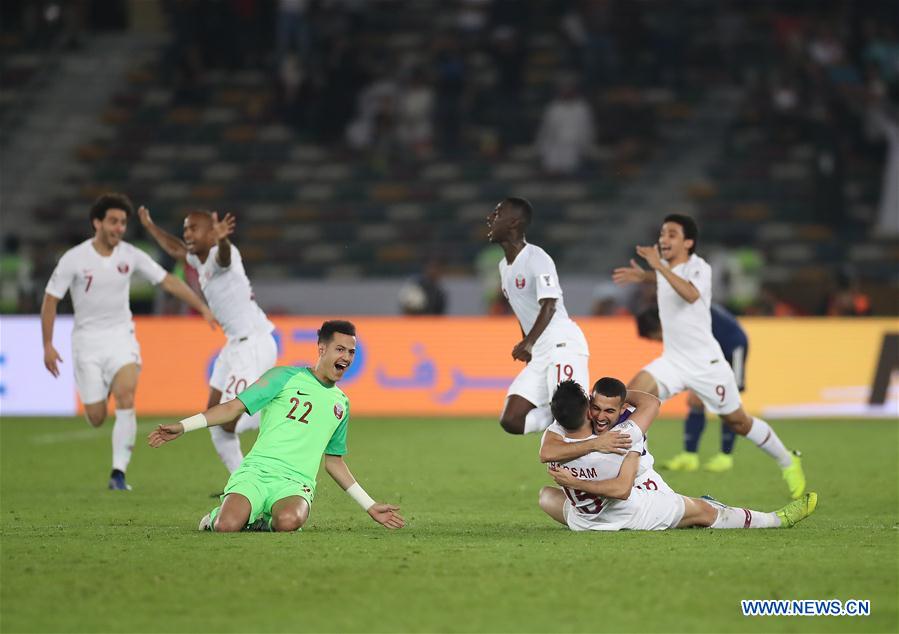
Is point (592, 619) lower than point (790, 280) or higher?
higher

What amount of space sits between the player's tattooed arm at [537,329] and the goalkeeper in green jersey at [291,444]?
177 centimetres

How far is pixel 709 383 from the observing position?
11578 mm

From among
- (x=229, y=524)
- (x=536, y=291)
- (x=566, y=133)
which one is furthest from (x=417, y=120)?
(x=229, y=524)

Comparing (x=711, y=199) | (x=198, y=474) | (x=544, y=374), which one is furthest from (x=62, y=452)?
(x=711, y=199)

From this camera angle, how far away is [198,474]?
42.0 ft

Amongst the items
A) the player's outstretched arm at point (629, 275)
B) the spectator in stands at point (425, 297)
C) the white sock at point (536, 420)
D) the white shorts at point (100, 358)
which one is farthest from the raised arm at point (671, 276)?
the spectator in stands at point (425, 297)

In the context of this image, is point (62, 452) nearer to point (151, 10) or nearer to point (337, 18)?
point (337, 18)

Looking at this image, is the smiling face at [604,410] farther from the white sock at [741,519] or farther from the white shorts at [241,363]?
the white shorts at [241,363]

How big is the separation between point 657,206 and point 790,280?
3449 millimetres

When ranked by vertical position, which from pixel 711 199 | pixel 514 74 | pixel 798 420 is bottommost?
pixel 798 420

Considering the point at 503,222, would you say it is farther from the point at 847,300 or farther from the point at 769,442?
the point at 847,300

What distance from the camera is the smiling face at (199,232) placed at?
10992 millimetres

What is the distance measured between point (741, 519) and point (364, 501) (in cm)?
228

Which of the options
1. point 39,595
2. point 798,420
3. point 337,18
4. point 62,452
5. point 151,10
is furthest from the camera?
point 151,10
